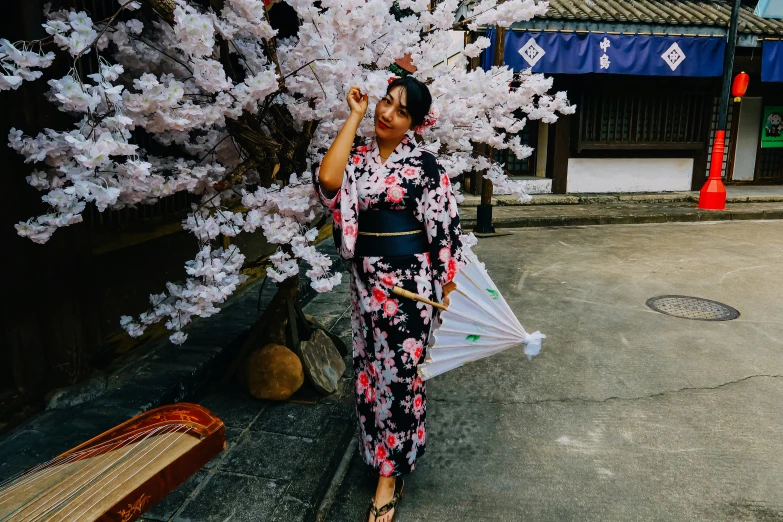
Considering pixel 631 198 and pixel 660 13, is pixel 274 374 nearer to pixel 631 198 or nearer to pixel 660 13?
pixel 631 198

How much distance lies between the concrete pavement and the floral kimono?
1.63 ft

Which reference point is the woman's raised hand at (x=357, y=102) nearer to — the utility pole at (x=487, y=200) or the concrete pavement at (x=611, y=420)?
the concrete pavement at (x=611, y=420)

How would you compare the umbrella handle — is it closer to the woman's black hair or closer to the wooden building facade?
the woman's black hair

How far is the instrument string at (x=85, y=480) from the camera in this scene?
1.91m

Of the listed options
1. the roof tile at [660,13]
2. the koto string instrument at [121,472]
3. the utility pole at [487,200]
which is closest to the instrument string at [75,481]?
the koto string instrument at [121,472]

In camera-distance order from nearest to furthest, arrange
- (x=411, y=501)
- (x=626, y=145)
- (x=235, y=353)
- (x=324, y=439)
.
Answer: (x=411, y=501)
(x=324, y=439)
(x=235, y=353)
(x=626, y=145)

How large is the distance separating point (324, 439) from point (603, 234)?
9360 millimetres

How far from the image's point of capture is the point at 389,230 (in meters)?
2.93

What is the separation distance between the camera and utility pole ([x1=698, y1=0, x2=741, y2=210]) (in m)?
13.1

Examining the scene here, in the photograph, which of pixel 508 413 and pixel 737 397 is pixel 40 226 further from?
pixel 737 397

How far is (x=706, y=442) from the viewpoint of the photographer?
12.3 ft

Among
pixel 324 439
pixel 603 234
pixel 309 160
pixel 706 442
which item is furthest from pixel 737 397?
pixel 603 234

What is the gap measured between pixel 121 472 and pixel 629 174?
647 inches

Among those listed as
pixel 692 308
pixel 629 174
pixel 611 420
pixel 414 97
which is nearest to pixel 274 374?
pixel 414 97
